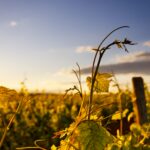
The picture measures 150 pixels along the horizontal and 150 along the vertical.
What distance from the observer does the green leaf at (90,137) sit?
1154 millimetres

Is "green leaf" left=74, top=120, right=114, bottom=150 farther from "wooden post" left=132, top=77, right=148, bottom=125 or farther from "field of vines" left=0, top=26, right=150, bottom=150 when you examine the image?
"wooden post" left=132, top=77, right=148, bottom=125

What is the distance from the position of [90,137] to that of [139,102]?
5.83 m

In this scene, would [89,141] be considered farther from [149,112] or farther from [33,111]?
[33,111]

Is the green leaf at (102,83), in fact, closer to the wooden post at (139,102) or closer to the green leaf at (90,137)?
the green leaf at (90,137)

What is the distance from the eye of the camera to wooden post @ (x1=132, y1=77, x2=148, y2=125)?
22.6 feet

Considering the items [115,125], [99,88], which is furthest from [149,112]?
[99,88]

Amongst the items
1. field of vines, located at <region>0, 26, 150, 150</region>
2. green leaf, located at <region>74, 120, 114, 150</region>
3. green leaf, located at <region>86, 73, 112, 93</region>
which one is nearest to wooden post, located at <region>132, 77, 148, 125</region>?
field of vines, located at <region>0, 26, 150, 150</region>

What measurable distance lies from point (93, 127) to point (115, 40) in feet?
0.85

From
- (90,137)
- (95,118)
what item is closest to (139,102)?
(95,118)

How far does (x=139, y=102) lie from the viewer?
6891 millimetres

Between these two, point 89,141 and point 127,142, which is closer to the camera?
point 89,141

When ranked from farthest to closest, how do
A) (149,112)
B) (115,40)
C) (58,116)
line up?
(58,116), (149,112), (115,40)

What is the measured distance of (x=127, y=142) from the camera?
80.0 inches

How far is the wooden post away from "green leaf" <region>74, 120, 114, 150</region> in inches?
228
